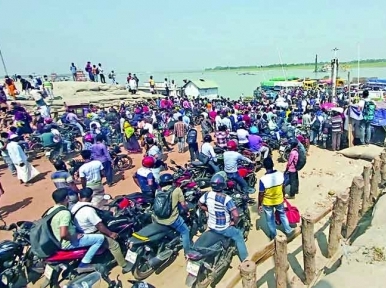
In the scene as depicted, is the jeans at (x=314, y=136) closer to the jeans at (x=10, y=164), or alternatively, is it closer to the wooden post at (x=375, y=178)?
the wooden post at (x=375, y=178)

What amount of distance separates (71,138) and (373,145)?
10.9 meters

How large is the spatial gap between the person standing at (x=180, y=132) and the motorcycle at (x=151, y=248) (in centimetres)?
674

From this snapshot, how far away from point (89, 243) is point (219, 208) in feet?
6.33

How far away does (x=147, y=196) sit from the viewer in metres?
5.96

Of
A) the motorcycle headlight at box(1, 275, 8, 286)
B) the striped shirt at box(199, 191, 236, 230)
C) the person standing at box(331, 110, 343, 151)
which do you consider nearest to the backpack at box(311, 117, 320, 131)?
the person standing at box(331, 110, 343, 151)

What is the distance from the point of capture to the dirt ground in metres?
5.12

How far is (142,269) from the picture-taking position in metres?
4.97

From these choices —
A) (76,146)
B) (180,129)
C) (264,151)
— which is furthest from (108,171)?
(264,151)

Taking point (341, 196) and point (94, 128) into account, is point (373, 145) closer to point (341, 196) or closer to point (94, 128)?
point (341, 196)

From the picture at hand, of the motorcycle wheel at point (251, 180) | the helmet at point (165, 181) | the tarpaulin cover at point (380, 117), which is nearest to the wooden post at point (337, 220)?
the helmet at point (165, 181)

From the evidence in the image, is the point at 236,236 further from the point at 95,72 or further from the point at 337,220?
the point at 95,72

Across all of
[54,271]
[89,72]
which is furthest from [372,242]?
[89,72]

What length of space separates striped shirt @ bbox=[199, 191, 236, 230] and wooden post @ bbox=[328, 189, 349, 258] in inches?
61.9

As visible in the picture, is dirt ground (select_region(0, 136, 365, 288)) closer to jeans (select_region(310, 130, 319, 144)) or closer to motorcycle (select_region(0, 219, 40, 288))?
jeans (select_region(310, 130, 319, 144))
